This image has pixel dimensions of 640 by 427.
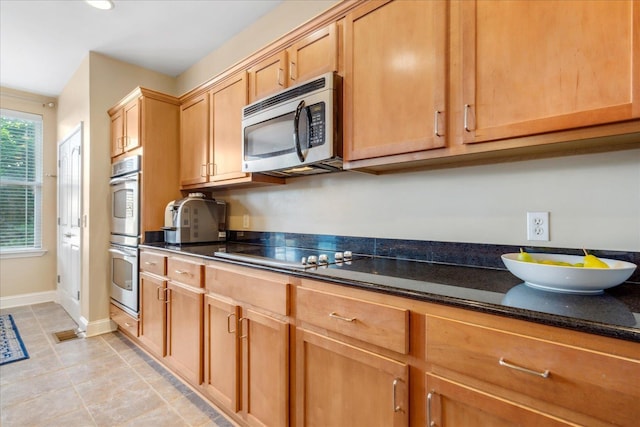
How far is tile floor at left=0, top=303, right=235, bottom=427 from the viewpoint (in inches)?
69.6

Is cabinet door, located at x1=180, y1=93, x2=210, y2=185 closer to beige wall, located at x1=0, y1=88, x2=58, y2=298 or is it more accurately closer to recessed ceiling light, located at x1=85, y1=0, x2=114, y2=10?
recessed ceiling light, located at x1=85, y1=0, x2=114, y2=10

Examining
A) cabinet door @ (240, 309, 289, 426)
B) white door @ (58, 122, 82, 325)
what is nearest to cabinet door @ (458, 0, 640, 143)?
cabinet door @ (240, 309, 289, 426)

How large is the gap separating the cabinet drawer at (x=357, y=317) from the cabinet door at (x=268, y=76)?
1.28m

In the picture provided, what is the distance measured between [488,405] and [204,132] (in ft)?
8.14

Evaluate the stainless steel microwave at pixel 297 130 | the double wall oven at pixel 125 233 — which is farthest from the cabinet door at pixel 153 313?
the stainless steel microwave at pixel 297 130

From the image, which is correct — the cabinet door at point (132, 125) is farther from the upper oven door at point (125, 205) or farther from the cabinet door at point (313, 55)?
the cabinet door at point (313, 55)

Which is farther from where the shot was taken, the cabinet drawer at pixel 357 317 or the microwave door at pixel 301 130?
the microwave door at pixel 301 130

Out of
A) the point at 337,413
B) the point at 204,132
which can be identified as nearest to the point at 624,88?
the point at 337,413

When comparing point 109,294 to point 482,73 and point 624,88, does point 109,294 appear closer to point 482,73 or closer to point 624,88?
point 482,73

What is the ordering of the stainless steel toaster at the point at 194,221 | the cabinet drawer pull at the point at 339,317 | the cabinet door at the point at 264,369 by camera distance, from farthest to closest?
the stainless steel toaster at the point at 194,221
the cabinet door at the point at 264,369
the cabinet drawer pull at the point at 339,317

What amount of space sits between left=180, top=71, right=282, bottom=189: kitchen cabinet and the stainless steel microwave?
0.60 ft

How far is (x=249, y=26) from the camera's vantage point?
2672 millimetres

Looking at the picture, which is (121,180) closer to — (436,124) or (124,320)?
(124,320)

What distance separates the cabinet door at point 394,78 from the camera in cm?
127
